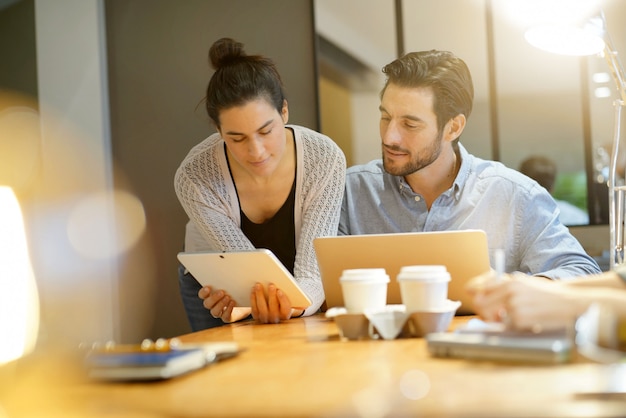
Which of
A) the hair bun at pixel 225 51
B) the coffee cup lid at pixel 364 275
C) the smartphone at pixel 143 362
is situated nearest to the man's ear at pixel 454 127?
the hair bun at pixel 225 51

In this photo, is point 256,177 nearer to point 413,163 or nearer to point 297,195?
point 297,195

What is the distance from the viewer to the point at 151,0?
3.85m

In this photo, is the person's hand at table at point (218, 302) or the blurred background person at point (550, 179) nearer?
the person's hand at table at point (218, 302)

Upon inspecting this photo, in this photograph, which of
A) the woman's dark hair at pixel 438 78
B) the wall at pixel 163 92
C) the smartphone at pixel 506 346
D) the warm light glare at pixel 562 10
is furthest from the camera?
the wall at pixel 163 92

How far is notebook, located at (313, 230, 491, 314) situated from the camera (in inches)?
63.8

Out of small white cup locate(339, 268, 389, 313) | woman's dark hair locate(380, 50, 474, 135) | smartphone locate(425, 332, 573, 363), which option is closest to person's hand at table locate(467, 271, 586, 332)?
smartphone locate(425, 332, 573, 363)

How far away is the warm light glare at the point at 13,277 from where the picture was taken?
1032mm

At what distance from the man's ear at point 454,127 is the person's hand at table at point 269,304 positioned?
102 cm

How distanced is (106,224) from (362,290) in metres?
2.72

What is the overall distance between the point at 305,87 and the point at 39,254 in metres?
1.57

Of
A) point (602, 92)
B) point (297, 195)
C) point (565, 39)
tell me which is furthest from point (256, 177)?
point (602, 92)

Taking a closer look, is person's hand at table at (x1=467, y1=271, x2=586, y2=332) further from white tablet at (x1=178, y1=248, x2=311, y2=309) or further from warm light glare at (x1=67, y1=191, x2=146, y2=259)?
warm light glare at (x1=67, y1=191, x2=146, y2=259)

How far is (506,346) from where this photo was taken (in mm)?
1023

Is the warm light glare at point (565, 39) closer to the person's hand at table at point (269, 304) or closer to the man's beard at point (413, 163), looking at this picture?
the man's beard at point (413, 163)
